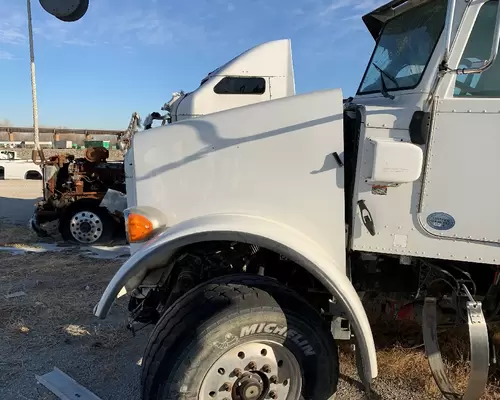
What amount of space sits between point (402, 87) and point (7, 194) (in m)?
15.9

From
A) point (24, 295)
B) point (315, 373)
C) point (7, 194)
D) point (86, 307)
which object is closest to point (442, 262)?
point (315, 373)

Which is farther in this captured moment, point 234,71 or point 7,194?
point 7,194

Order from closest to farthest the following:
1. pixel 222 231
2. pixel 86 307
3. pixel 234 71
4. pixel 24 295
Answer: pixel 222 231, pixel 86 307, pixel 24 295, pixel 234 71

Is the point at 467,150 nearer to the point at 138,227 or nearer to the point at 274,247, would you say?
the point at 274,247

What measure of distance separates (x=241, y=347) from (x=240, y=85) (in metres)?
6.33

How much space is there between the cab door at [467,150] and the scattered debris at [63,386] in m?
2.61

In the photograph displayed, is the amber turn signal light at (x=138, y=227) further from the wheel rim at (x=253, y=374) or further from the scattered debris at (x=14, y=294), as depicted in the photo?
the scattered debris at (x=14, y=294)

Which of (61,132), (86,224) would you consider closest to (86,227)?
(86,224)

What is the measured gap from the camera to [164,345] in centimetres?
234

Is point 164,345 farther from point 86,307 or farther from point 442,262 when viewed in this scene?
point 86,307

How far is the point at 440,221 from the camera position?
2.42 metres

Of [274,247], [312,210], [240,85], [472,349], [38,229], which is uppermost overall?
[240,85]

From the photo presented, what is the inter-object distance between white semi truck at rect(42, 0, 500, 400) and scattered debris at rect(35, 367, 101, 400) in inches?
36.0

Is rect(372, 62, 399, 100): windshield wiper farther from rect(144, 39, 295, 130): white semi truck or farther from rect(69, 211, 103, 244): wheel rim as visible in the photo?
rect(69, 211, 103, 244): wheel rim
